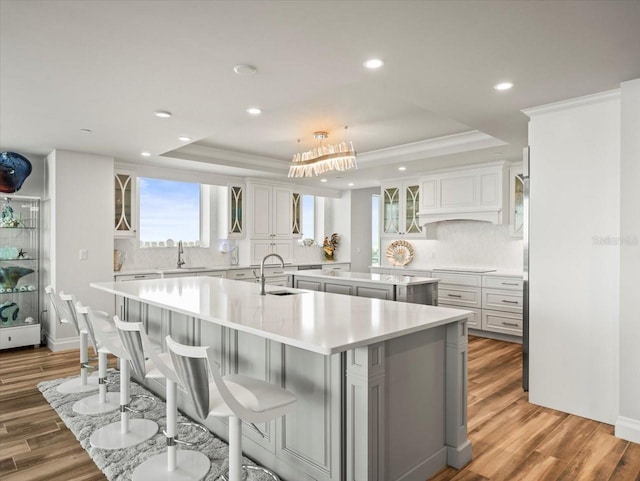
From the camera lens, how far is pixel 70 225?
4809mm

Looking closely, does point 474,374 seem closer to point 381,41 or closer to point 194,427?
point 194,427

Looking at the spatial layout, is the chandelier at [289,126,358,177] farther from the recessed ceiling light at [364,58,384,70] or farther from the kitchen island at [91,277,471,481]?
the kitchen island at [91,277,471,481]

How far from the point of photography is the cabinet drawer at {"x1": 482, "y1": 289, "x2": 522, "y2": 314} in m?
5.15

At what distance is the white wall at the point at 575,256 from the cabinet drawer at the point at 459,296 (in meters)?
→ 2.27

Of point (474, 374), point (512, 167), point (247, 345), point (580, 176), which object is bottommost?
point (474, 374)

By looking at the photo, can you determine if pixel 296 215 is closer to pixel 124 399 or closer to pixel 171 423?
pixel 124 399

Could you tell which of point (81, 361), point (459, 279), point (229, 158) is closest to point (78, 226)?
point (81, 361)

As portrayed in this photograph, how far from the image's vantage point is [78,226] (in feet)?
16.0

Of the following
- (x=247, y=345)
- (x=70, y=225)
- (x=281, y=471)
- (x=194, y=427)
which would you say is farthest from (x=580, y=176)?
(x=70, y=225)

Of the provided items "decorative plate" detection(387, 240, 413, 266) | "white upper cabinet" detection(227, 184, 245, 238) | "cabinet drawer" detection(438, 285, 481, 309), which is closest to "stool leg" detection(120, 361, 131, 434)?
"white upper cabinet" detection(227, 184, 245, 238)

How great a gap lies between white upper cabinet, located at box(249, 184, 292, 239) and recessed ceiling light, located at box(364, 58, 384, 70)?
4540 mm

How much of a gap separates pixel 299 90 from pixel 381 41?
2.85 feet

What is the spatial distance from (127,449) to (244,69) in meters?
2.49

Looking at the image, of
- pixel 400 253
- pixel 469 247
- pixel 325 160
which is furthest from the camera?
pixel 400 253
